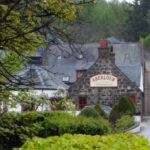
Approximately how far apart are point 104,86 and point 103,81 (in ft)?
1.78

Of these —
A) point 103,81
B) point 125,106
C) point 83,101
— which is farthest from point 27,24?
point 103,81

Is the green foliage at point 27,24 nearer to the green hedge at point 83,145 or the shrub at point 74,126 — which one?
the green hedge at point 83,145

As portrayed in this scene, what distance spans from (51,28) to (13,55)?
1.23 meters

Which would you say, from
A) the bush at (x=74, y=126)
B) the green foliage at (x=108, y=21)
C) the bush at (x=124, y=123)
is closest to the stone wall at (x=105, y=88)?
the bush at (x=124, y=123)

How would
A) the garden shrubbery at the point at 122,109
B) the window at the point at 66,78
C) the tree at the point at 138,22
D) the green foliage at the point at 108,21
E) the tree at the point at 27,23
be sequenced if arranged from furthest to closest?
the green foliage at the point at 108,21
the tree at the point at 138,22
the window at the point at 66,78
the garden shrubbery at the point at 122,109
the tree at the point at 27,23

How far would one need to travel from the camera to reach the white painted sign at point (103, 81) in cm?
4559

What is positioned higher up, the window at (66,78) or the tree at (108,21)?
the tree at (108,21)

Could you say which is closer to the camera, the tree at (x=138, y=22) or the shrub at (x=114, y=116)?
the shrub at (x=114, y=116)

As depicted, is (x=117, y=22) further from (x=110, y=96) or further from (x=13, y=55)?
(x=13, y=55)

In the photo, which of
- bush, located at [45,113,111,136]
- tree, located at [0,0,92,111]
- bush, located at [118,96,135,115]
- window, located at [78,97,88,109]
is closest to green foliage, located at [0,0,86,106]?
tree, located at [0,0,92,111]

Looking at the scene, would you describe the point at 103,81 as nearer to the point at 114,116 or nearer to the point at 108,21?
the point at 114,116

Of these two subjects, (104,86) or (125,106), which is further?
(104,86)

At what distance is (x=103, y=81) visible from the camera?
1800 inches

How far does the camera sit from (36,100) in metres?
10.8
